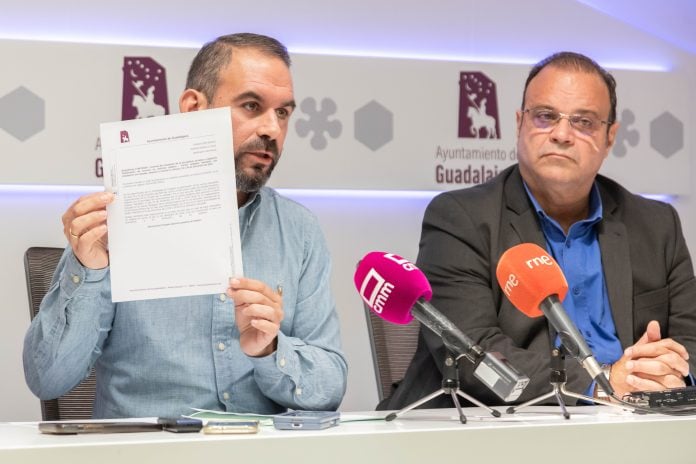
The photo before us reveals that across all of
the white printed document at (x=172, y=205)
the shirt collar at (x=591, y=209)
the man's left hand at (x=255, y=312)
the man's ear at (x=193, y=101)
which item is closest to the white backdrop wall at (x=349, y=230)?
the shirt collar at (x=591, y=209)

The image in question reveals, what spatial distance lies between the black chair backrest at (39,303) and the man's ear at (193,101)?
597mm

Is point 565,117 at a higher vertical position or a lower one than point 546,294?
higher

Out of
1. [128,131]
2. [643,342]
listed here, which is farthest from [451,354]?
[643,342]

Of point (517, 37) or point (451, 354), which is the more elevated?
point (517, 37)

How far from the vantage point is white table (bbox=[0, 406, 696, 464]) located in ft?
4.83

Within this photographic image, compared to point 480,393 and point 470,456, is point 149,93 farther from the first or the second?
point 470,456

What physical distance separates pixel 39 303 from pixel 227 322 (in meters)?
0.62

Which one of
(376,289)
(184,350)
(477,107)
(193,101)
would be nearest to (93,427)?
(376,289)

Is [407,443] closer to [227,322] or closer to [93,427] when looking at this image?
[93,427]

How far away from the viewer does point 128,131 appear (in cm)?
199

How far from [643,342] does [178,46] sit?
303 cm

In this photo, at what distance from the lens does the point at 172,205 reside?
199cm

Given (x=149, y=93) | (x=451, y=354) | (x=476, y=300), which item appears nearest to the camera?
(x=451, y=354)

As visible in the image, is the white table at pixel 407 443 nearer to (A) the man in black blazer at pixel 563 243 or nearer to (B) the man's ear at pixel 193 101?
(A) the man in black blazer at pixel 563 243
